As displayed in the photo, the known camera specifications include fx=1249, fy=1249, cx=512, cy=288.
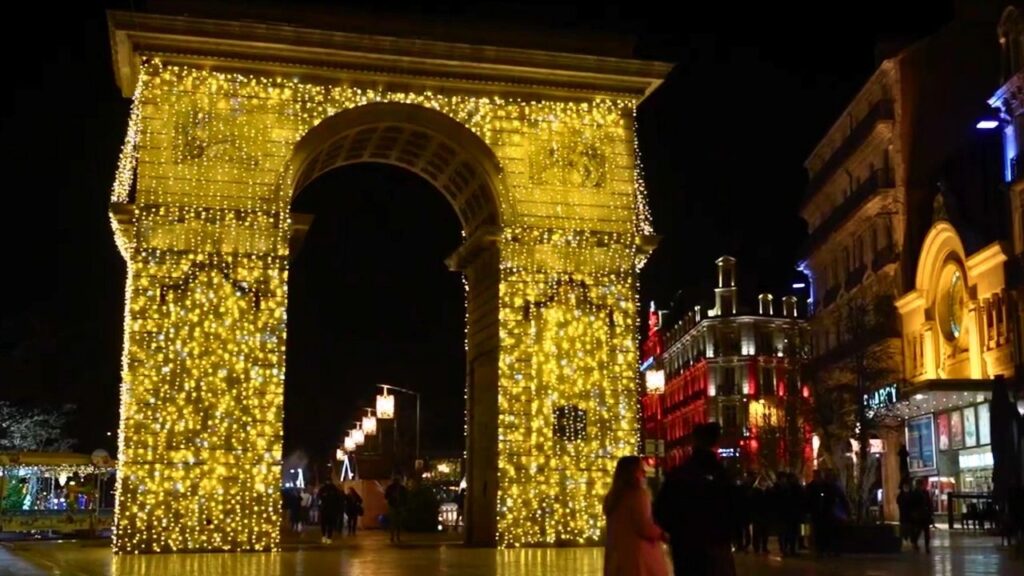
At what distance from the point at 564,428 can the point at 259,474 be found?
19.9 feet

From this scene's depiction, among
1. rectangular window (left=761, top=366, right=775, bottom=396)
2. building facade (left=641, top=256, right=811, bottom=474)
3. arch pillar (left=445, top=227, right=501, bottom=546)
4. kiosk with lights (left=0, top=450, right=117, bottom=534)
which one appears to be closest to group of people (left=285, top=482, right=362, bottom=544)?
arch pillar (left=445, top=227, right=501, bottom=546)

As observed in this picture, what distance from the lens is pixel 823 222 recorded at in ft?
208

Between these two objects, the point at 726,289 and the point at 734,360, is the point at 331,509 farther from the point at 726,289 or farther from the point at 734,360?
the point at 726,289

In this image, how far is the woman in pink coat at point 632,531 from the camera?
933cm

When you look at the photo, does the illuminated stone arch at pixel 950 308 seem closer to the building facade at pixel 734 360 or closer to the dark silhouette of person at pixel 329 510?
the dark silhouette of person at pixel 329 510

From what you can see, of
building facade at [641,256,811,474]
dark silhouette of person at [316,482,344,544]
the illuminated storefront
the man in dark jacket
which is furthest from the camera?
→ building facade at [641,256,811,474]

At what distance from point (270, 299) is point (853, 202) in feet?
126

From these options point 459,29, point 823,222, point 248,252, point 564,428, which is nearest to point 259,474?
point 248,252

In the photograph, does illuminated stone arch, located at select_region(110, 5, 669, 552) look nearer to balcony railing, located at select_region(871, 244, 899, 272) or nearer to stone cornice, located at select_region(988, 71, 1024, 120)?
stone cornice, located at select_region(988, 71, 1024, 120)

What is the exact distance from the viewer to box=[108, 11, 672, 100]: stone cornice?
23.7 m

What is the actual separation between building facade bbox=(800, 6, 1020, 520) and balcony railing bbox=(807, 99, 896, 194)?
0.28ft

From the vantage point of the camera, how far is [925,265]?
1887 inches

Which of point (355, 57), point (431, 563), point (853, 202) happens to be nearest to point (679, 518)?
point (431, 563)

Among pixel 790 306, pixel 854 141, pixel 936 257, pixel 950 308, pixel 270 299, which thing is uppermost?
pixel 854 141
